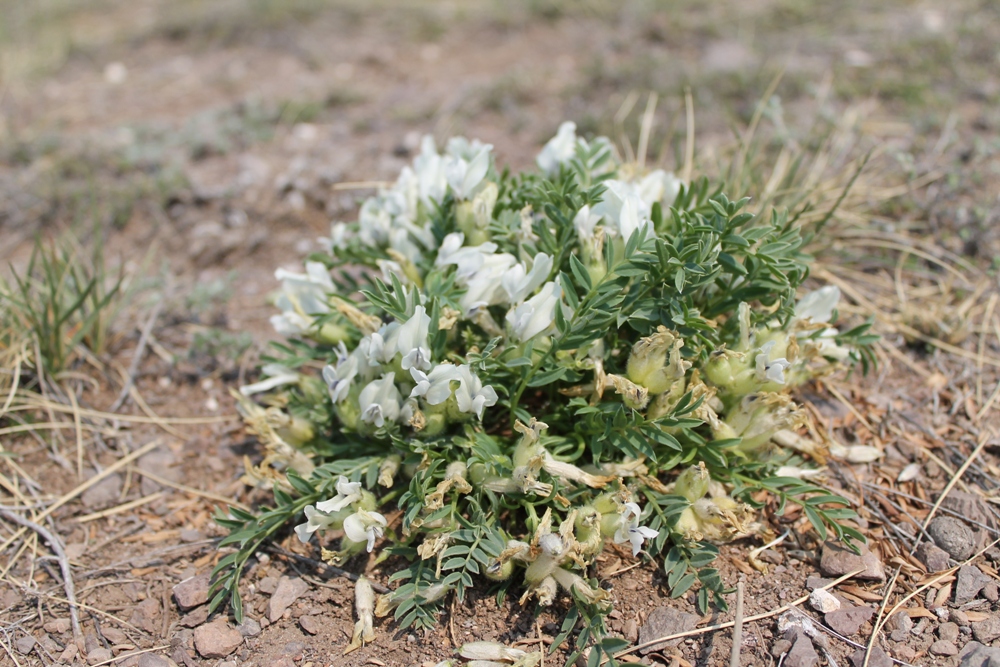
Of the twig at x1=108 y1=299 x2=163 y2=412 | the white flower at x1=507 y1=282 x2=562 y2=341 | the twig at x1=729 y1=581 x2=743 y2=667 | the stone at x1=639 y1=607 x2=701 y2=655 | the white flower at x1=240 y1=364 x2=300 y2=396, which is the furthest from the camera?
the twig at x1=108 y1=299 x2=163 y2=412

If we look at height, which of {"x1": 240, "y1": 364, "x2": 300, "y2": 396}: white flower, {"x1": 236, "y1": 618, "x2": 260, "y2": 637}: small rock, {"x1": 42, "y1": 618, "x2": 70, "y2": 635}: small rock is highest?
{"x1": 240, "y1": 364, "x2": 300, "y2": 396}: white flower

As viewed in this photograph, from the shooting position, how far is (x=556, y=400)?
272 centimetres

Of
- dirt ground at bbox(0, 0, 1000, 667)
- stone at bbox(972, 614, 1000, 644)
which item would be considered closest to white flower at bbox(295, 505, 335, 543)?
dirt ground at bbox(0, 0, 1000, 667)

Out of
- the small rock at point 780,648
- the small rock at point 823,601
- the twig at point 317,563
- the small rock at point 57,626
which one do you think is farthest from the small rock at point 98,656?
the small rock at point 823,601

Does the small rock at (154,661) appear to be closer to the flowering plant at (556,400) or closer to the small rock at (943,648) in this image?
the flowering plant at (556,400)

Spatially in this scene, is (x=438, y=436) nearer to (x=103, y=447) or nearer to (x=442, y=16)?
(x=103, y=447)

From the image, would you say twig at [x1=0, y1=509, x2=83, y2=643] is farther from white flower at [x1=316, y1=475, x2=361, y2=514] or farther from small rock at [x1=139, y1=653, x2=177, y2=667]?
white flower at [x1=316, y1=475, x2=361, y2=514]

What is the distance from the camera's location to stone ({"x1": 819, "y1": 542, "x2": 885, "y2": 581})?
8.21ft

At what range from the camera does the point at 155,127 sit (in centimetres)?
517

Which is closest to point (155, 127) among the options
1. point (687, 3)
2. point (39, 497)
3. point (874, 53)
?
point (39, 497)

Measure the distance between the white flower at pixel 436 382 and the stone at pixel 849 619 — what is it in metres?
1.31

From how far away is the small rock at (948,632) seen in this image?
231 cm

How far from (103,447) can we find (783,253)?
8.75ft

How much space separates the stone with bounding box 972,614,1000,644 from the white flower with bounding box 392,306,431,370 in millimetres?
1754
